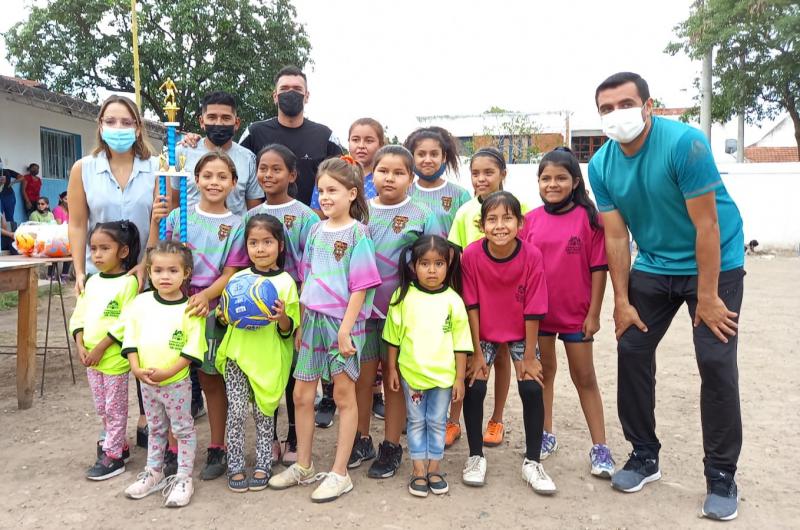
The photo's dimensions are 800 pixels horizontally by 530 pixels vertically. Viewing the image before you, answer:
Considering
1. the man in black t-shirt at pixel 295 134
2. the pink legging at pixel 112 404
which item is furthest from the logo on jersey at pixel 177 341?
the man in black t-shirt at pixel 295 134

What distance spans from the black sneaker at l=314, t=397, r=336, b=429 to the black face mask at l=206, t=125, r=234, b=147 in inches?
74.1

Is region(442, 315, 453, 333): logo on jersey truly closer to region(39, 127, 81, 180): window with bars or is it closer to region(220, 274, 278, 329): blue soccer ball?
region(220, 274, 278, 329): blue soccer ball

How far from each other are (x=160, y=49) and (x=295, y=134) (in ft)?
52.5

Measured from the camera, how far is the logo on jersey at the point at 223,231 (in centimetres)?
359

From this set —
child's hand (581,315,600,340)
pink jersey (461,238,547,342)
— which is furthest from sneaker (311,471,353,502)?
child's hand (581,315,600,340)

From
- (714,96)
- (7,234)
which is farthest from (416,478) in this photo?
(714,96)

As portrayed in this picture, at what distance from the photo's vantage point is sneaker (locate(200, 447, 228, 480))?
11.6 feet

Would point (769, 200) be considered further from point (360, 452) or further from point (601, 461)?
point (360, 452)

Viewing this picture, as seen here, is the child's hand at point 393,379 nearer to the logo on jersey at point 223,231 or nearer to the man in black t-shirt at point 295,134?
the logo on jersey at point 223,231

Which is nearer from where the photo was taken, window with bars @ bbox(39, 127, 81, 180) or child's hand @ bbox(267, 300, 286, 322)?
child's hand @ bbox(267, 300, 286, 322)

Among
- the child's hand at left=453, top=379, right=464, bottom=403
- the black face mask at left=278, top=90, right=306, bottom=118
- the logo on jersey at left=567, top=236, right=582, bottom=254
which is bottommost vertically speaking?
the child's hand at left=453, top=379, right=464, bottom=403

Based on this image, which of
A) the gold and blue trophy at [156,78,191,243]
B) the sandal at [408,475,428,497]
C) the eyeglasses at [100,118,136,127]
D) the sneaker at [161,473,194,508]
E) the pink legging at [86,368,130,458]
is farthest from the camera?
the eyeglasses at [100,118,136,127]

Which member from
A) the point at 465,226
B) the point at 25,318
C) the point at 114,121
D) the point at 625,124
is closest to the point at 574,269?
the point at 465,226

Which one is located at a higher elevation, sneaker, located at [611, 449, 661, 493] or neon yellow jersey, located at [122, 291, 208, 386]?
neon yellow jersey, located at [122, 291, 208, 386]
